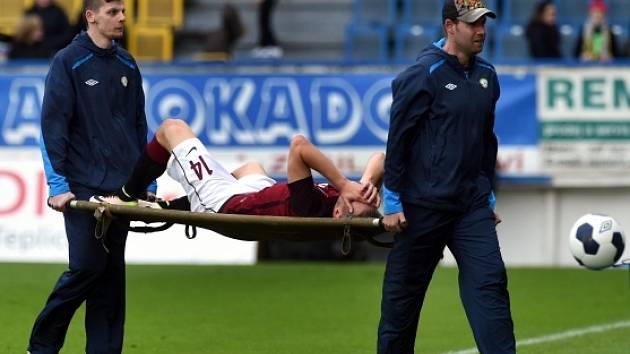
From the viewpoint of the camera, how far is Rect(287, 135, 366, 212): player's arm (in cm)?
855

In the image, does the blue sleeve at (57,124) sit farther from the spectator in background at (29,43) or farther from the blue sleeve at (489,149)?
the spectator in background at (29,43)

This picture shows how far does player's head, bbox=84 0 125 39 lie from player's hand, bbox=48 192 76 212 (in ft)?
3.31

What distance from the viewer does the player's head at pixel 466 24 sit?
798cm

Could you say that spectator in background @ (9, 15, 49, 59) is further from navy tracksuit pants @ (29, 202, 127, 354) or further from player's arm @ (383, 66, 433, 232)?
player's arm @ (383, 66, 433, 232)

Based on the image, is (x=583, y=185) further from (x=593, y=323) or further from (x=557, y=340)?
→ (x=557, y=340)

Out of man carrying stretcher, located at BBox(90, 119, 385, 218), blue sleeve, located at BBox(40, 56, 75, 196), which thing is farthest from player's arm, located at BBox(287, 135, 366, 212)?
blue sleeve, located at BBox(40, 56, 75, 196)

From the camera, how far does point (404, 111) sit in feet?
26.2

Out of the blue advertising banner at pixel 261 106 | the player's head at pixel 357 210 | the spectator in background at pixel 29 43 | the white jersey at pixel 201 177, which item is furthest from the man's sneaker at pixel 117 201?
the spectator in background at pixel 29 43

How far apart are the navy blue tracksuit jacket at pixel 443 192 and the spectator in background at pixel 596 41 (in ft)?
34.8

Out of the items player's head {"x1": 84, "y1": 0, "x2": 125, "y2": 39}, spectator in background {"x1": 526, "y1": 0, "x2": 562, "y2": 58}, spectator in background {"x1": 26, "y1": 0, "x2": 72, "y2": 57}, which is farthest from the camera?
spectator in background {"x1": 26, "y1": 0, "x2": 72, "y2": 57}

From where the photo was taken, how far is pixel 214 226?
8586mm

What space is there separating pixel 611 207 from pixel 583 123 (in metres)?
1.12

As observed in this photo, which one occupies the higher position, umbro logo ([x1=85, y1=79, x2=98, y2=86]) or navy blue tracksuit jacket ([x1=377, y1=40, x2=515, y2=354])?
umbro logo ([x1=85, y1=79, x2=98, y2=86])

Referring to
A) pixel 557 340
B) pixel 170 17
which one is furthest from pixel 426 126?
pixel 170 17
